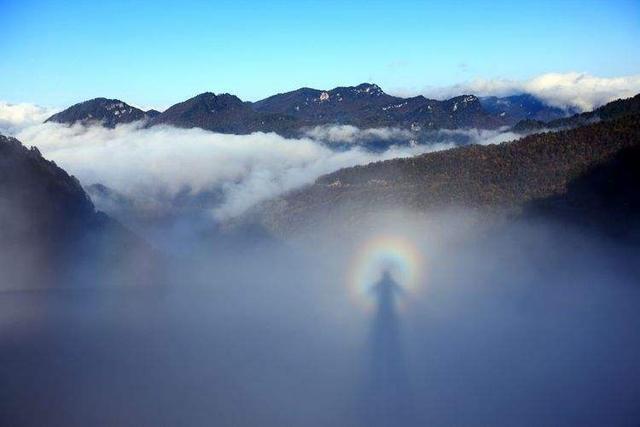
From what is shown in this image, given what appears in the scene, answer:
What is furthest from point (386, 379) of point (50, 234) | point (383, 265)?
point (383, 265)

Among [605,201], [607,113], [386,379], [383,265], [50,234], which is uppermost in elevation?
[607,113]

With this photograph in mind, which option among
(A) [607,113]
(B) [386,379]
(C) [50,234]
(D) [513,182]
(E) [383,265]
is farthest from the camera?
(A) [607,113]

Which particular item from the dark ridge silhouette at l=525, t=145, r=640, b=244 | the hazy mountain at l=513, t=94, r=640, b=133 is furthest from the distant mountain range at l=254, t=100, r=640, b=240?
the hazy mountain at l=513, t=94, r=640, b=133

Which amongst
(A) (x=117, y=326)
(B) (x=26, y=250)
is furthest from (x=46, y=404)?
(B) (x=26, y=250)

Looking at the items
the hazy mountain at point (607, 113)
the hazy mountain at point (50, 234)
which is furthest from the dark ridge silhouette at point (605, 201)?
the hazy mountain at point (50, 234)

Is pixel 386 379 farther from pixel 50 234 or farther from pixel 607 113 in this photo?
pixel 607 113

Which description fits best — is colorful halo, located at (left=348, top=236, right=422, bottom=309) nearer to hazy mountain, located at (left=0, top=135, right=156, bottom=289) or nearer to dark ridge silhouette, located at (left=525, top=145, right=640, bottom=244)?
dark ridge silhouette, located at (left=525, top=145, right=640, bottom=244)
